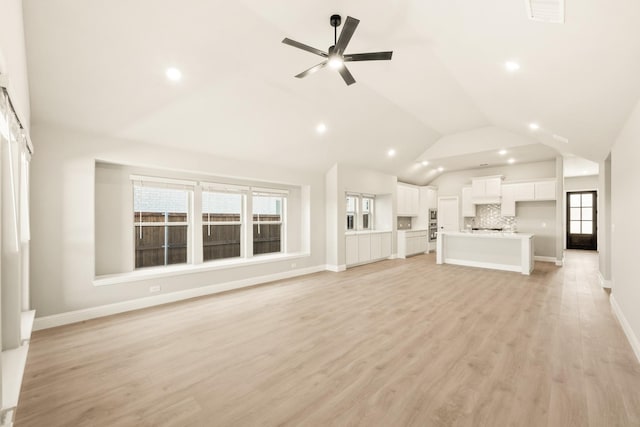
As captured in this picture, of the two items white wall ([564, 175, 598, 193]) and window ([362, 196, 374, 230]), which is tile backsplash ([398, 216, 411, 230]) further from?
white wall ([564, 175, 598, 193])

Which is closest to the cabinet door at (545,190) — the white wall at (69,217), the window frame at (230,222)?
the window frame at (230,222)

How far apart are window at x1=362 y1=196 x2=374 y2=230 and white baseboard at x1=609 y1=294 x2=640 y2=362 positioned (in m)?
5.54

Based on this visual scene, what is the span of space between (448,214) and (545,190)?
275 centimetres

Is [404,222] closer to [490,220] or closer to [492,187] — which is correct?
[490,220]

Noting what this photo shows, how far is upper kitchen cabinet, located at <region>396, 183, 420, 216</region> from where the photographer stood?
908 cm

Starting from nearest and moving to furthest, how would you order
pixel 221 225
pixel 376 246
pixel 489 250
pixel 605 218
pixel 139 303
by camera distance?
1. pixel 139 303
2. pixel 605 218
3. pixel 221 225
4. pixel 489 250
5. pixel 376 246

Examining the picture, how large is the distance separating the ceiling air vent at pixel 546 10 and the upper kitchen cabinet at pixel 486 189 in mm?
7455

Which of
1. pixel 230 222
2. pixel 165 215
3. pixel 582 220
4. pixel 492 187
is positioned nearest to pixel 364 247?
pixel 230 222

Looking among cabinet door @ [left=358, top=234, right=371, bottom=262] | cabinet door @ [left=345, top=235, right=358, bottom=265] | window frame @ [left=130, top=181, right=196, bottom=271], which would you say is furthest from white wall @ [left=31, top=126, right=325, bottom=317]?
cabinet door @ [left=358, top=234, right=371, bottom=262]

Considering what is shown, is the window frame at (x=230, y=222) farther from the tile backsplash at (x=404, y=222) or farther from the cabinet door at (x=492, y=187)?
the cabinet door at (x=492, y=187)

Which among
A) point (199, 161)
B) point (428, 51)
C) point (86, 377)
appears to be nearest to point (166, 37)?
point (199, 161)

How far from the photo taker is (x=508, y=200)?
Result: 830 centimetres

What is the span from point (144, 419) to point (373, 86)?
4882 millimetres

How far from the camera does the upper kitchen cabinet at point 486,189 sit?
8.42 meters
